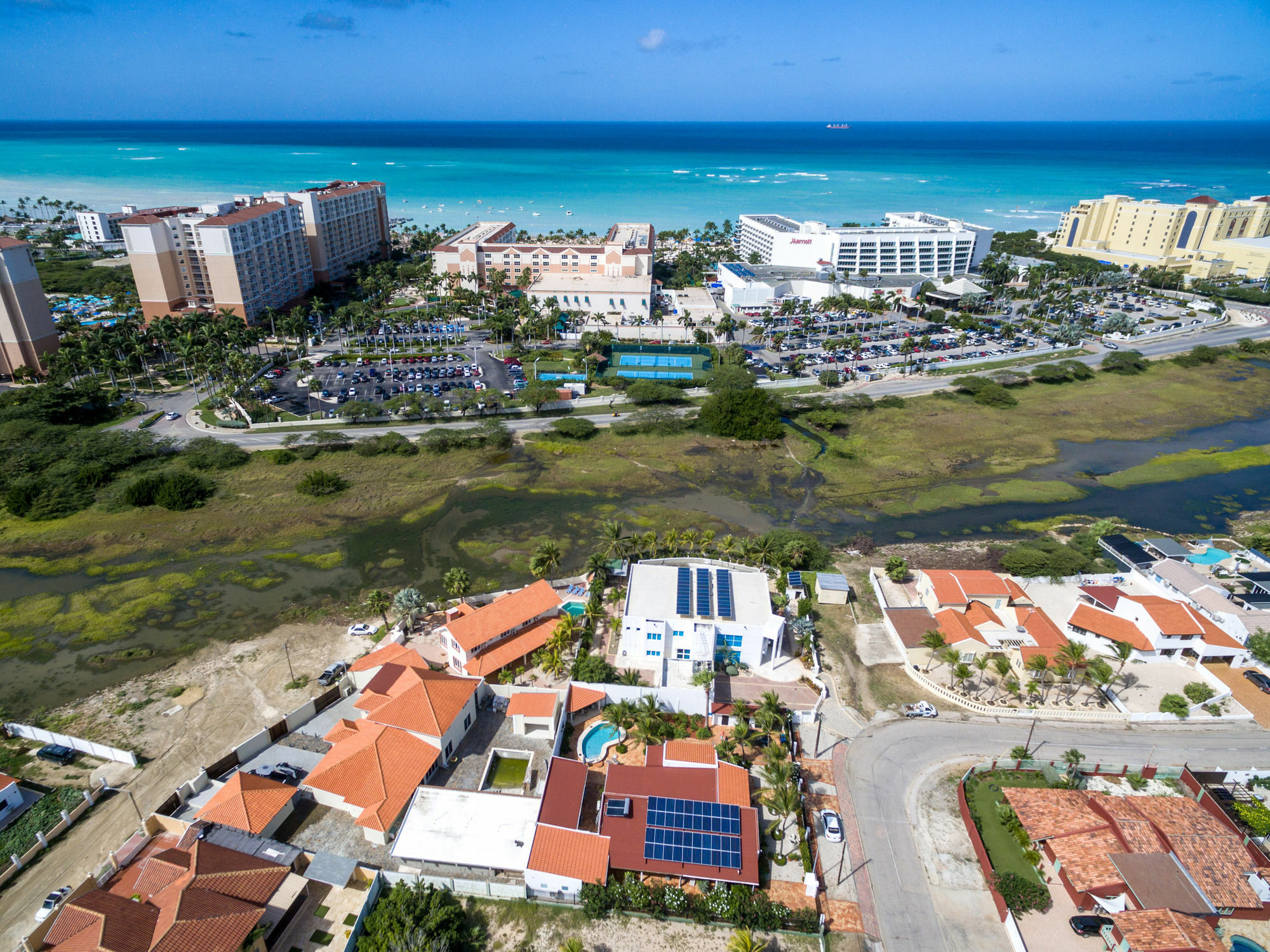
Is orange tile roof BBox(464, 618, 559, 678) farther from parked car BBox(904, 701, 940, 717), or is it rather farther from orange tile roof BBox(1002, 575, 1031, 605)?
orange tile roof BBox(1002, 575, 1031, 605)

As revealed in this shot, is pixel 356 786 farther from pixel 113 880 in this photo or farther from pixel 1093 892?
pixel 1093 892

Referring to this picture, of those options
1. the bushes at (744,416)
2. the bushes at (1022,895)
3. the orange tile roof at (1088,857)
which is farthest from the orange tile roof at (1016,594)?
the bushes at (744,416)

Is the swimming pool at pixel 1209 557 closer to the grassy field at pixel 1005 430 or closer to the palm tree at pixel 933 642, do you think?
the grassy field at pixel 1005 430

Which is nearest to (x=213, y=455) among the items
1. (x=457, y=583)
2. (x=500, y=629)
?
(x=457, y=583)

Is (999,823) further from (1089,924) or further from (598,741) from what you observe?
(598,741)

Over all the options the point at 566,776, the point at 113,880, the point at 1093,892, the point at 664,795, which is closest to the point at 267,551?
the point at 113,880
